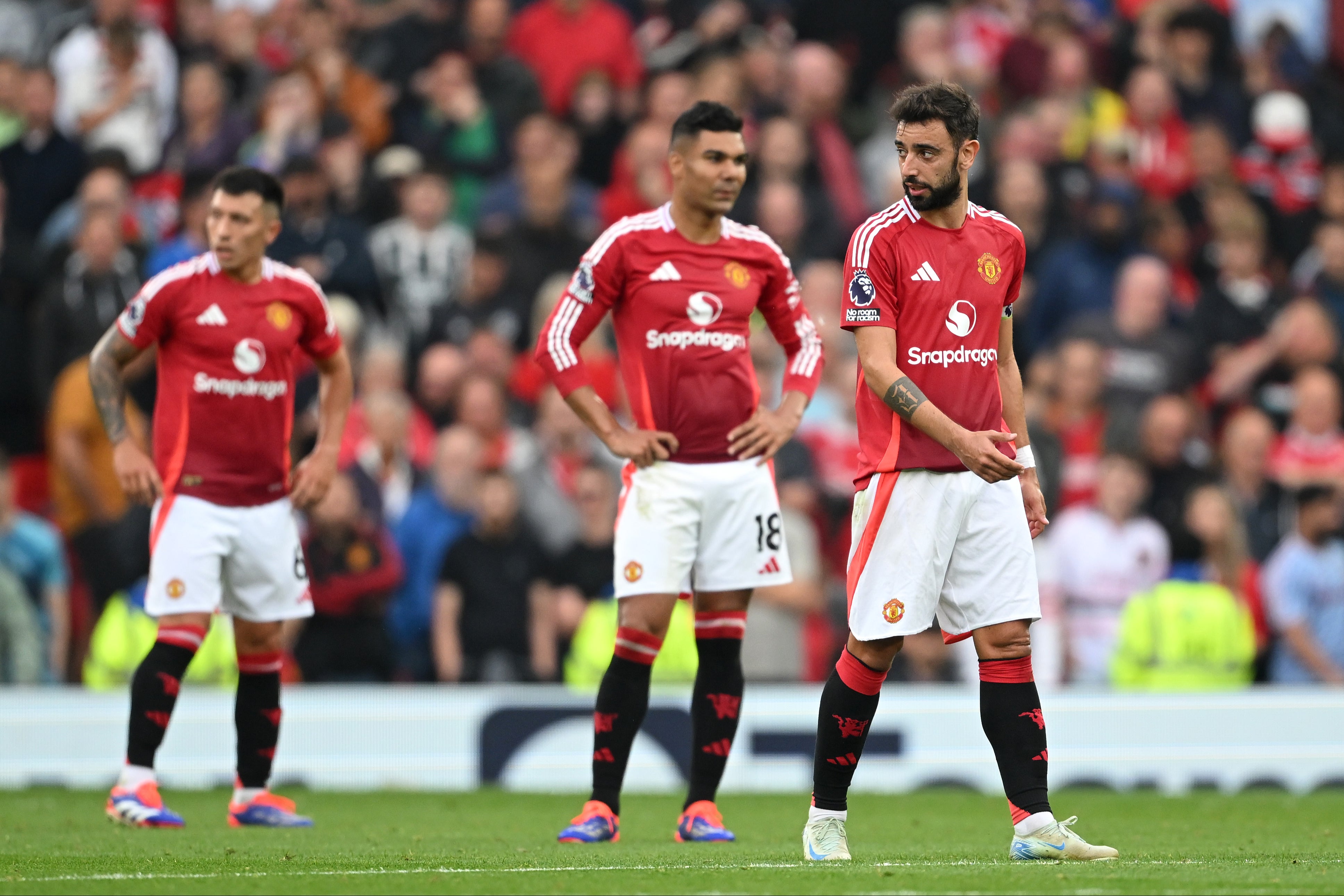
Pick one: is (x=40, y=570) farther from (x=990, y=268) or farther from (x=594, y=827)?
(x=990, y=268)

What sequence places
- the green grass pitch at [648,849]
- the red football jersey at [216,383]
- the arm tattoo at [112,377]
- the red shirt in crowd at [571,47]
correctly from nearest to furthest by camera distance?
1. the green grass pitch at [648,849]
2. the red football jersey at [216,383]
3. the arm tattoo at [112,377]
4. the red shirt in crowd at [571,47]

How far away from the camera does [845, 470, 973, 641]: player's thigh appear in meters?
7.00

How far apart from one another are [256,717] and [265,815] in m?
0.48

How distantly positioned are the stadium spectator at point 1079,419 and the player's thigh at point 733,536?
6047 millimetres

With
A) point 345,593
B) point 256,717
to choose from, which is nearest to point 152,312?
point 256,717

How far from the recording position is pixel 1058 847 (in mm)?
6883

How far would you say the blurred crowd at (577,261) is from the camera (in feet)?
43.6

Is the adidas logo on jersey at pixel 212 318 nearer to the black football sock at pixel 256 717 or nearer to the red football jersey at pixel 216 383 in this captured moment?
the red football jersey at pixel 216 383

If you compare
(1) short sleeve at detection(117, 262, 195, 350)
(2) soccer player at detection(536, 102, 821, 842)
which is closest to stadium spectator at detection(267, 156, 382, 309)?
(1) short sleeve at detection(117, 262, 195, 350)

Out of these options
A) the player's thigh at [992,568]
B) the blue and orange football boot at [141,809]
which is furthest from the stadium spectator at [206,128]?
the player's thigh at [992,568]

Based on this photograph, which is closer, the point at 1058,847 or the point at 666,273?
the point at 1058,847

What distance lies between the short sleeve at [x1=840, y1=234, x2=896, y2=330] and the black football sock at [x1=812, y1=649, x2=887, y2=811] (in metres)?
1.23

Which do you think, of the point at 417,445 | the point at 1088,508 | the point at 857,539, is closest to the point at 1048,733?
the point at 1088,508

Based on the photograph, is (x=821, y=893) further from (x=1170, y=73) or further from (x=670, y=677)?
(x=1170, y=73)
